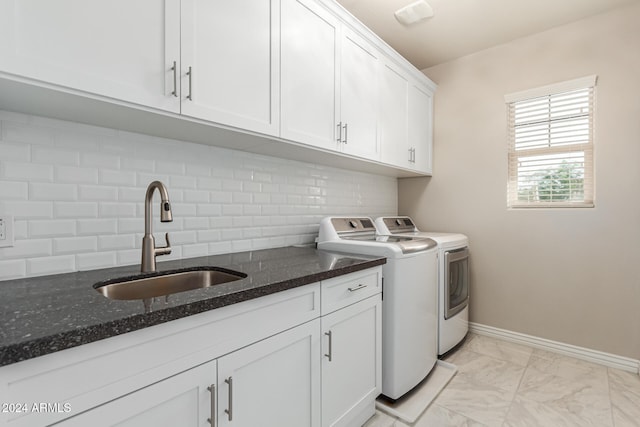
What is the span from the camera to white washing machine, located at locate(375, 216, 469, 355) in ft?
7.45

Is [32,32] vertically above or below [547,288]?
above

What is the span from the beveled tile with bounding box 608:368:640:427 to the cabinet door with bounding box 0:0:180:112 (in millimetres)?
2759

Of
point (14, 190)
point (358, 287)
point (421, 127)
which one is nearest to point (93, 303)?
point (14, 190)

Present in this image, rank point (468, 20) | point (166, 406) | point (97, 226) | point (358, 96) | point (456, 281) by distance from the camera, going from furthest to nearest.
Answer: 1. point (456, 281)
2. point (468, 20)
3. point (358, 96)
4. point (97, 226)
5. point (166, 406)

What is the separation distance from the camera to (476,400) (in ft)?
6.07

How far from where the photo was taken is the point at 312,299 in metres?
1.30

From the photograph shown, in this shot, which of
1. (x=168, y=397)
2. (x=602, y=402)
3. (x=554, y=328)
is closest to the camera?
(x=168, y=397)

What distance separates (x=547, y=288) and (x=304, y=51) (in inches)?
102

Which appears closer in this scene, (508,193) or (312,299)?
(312,299)

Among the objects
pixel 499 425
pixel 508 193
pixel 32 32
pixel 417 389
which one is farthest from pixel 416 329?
pixel 32 32

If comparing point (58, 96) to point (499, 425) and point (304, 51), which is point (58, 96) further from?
point (499, 425)

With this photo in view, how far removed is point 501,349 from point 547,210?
47.2 inches

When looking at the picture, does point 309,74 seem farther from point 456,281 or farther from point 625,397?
point 625,397

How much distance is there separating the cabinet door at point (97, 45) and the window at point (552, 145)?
268 cm
